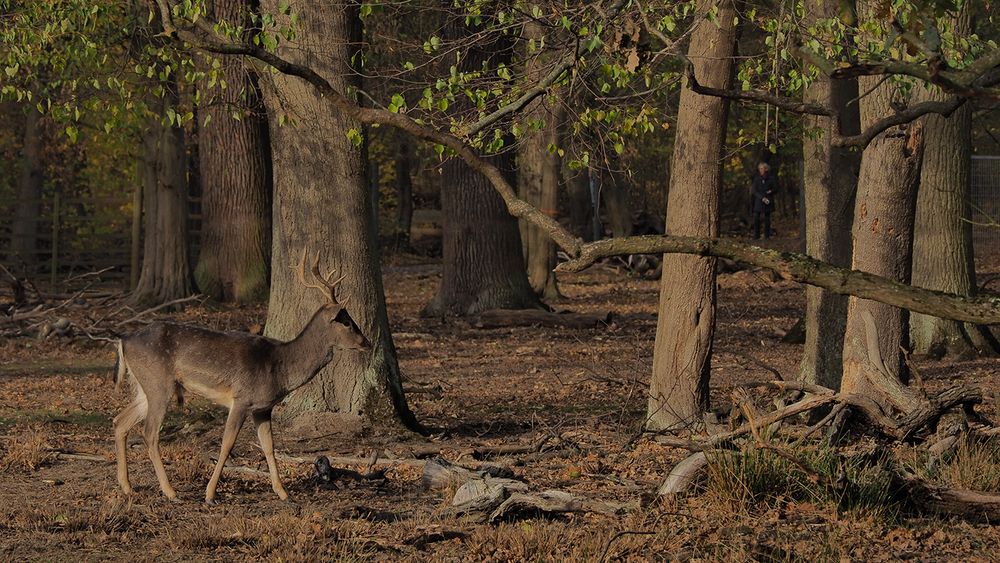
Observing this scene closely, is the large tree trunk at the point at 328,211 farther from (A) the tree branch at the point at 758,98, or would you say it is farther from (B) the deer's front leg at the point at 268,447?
(A) the tree branch at the point at 758,98

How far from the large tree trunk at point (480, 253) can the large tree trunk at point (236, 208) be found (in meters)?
3.92

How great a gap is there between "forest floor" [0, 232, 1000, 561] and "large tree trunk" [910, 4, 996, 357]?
0.47 m

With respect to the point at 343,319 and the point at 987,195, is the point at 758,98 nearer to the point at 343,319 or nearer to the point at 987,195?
the point at 343,319

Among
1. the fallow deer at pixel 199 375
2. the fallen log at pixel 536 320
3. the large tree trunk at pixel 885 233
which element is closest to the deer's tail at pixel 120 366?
the fallow deer at pixel 199 375

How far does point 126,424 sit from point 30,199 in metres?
24.9

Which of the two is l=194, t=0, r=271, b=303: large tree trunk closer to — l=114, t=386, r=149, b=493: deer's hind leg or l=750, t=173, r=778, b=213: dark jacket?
l=114, t=386, r=149, b=493: deer's hind leg

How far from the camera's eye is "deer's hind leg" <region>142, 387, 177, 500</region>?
8.98m

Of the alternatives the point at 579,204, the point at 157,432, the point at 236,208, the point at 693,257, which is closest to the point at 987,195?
the point at 579,204

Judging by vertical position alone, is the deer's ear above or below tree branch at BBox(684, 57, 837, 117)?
below

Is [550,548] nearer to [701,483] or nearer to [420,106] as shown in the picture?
[701,483]

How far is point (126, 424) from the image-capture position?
30.8 feet

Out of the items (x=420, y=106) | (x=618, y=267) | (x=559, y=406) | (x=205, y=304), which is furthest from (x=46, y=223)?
(x=420, y=106)

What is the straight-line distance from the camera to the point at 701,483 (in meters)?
8.80

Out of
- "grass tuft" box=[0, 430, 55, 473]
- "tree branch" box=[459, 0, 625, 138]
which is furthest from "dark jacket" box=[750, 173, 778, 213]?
"grass tuft" box=[0, 430, 55, 473]
